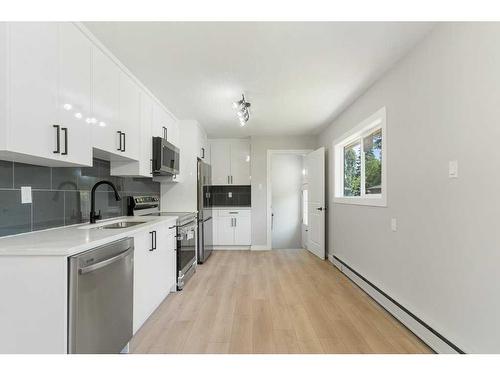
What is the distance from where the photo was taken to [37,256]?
49.4 inches

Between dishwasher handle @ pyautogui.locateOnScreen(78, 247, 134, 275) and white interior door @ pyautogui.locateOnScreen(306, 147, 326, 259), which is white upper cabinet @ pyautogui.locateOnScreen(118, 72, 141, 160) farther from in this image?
white interior door @ pyautogui.locateOnScreen(306, 147, 326, 259)

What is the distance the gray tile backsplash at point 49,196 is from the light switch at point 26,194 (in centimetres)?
2

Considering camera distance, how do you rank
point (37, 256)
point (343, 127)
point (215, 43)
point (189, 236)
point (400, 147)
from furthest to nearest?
point (343, 127), point (189, 236), point (400, 147), point (215, 43), point (37, 256)

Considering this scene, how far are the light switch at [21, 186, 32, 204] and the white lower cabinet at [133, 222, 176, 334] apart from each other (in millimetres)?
722

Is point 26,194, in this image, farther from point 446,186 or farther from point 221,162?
point 221,162

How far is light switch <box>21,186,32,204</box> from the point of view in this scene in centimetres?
171

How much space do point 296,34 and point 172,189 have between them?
3044 millimetres

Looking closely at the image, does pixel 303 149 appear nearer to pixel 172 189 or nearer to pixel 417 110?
pixel 172 189

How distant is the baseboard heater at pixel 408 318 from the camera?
69.7 inches

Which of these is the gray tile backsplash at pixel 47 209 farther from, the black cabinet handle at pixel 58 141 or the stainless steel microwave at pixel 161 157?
the stainless steel microwave at pixel 161 157

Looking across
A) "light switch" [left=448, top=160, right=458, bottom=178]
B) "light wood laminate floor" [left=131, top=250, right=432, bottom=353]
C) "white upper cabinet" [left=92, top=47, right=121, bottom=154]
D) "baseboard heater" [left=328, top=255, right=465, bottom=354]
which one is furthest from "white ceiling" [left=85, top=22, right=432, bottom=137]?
"light wood laminate floor" [left=131, top=250, right=432, bottom=353]

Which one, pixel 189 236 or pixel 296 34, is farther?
pixel 189 236

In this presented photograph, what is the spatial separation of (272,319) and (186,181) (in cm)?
262
